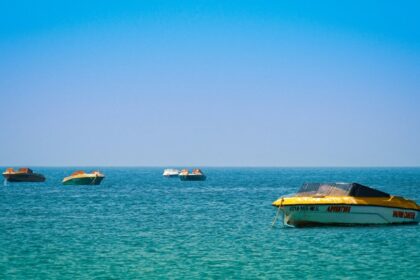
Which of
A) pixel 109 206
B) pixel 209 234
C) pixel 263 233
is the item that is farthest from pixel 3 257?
pixel 109 206

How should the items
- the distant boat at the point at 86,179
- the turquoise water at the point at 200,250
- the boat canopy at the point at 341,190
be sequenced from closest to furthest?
the turquoise water at the point at 200,250
the boat canopy at the point at 341,190
the distant boat at the point at 86,179

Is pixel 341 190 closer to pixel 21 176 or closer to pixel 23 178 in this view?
pixel 21 176

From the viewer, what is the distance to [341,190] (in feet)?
144

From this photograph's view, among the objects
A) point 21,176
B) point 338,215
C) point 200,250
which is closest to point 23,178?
point 21,176

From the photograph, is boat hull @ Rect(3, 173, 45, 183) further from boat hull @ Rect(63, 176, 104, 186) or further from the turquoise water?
the turquoise water

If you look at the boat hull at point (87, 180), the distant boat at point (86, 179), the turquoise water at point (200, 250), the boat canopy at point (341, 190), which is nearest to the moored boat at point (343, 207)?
the boat canopy at point (341, 190)

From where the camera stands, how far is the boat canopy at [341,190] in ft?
142

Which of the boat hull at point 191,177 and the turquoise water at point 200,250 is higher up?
the boat hull at point 191,177

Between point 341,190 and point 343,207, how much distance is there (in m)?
1.53

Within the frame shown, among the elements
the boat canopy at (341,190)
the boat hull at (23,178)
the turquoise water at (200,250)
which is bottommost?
the turquoise water at (200,250)

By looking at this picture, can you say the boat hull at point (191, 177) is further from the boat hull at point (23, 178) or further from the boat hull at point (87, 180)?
the boat hull at point (87, 180)

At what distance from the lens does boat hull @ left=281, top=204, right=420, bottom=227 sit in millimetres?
42750

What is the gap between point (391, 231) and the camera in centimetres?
4178

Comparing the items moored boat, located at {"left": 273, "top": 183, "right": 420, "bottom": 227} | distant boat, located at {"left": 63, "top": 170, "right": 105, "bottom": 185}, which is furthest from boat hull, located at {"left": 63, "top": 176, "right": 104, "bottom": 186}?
moored boat, located at {"left": 273, "top": 183, "right": 420, "bottom": 227}
